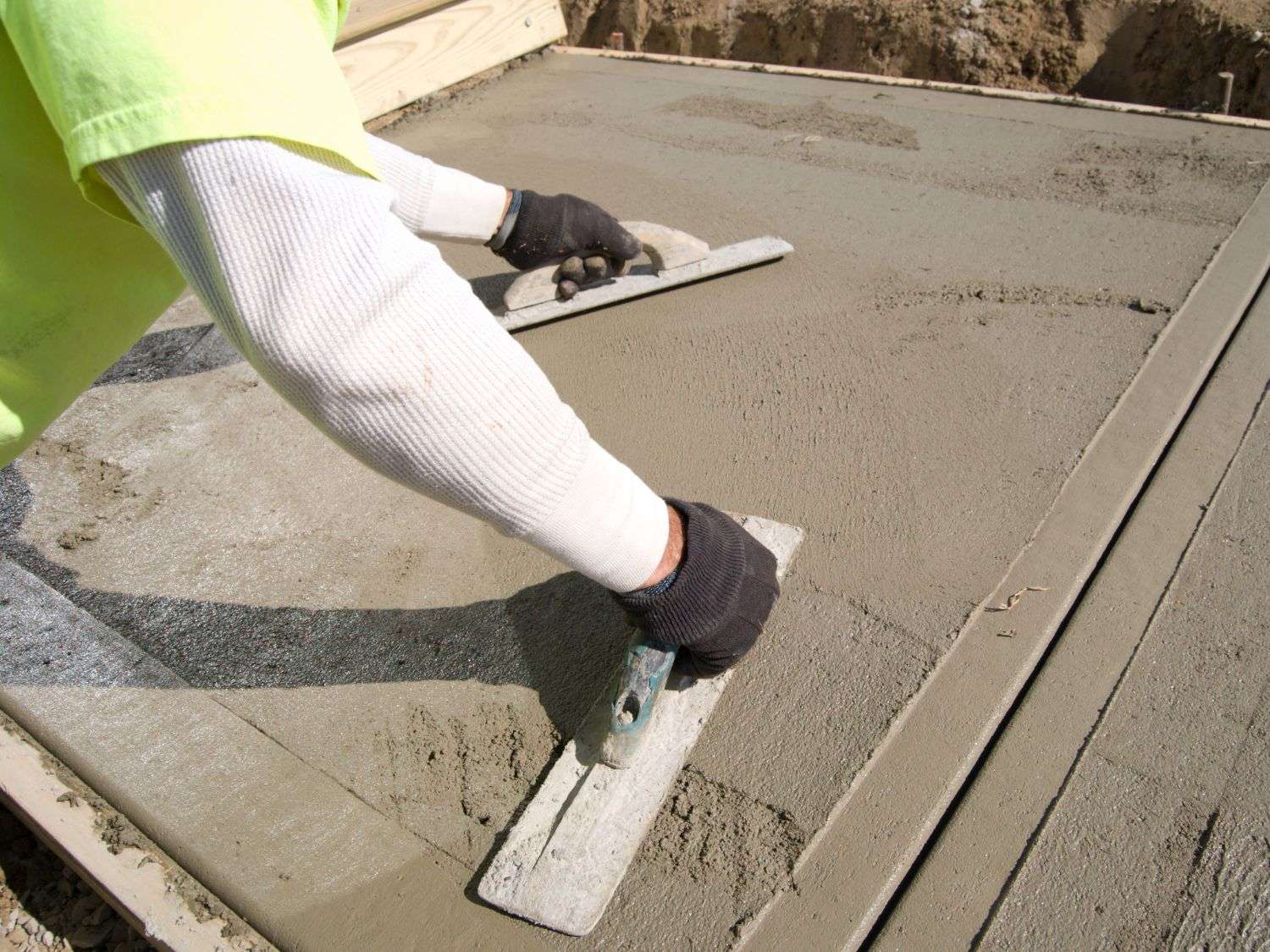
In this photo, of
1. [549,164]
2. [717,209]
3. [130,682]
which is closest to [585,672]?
[130,682]

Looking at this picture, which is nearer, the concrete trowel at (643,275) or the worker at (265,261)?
the worker at (265,261)

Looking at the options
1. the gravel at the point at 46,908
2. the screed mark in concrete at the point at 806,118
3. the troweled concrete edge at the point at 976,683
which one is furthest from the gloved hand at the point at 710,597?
the screed mark in concrete at the point at 806,118

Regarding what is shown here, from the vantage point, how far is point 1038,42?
4.89 m

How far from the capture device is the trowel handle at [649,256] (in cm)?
277

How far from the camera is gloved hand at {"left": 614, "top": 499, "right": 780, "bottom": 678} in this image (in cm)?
142

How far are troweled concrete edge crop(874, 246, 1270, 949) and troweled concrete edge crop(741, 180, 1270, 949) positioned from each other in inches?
1.1

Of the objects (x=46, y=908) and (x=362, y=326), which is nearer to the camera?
(x=362, y=326)

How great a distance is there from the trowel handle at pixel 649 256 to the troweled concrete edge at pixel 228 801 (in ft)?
4.56

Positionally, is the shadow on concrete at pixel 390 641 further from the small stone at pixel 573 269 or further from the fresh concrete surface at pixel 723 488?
the small stone at pixel 573 269

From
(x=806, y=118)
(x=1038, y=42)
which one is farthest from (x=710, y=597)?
(x=1038, y=42)

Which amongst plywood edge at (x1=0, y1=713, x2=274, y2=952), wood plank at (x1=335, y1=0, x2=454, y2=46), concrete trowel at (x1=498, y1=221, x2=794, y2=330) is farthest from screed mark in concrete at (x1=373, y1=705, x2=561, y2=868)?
A: wood plank at (x1=335, y1=0, x2=454, y2=46)

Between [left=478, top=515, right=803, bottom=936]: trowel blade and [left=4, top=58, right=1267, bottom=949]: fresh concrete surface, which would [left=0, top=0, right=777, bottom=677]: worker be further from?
[left=4, top=58, right=1267, bottom=949]: fresh concrete surface

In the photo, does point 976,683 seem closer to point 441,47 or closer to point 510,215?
point 510,215

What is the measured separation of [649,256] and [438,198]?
727mm
